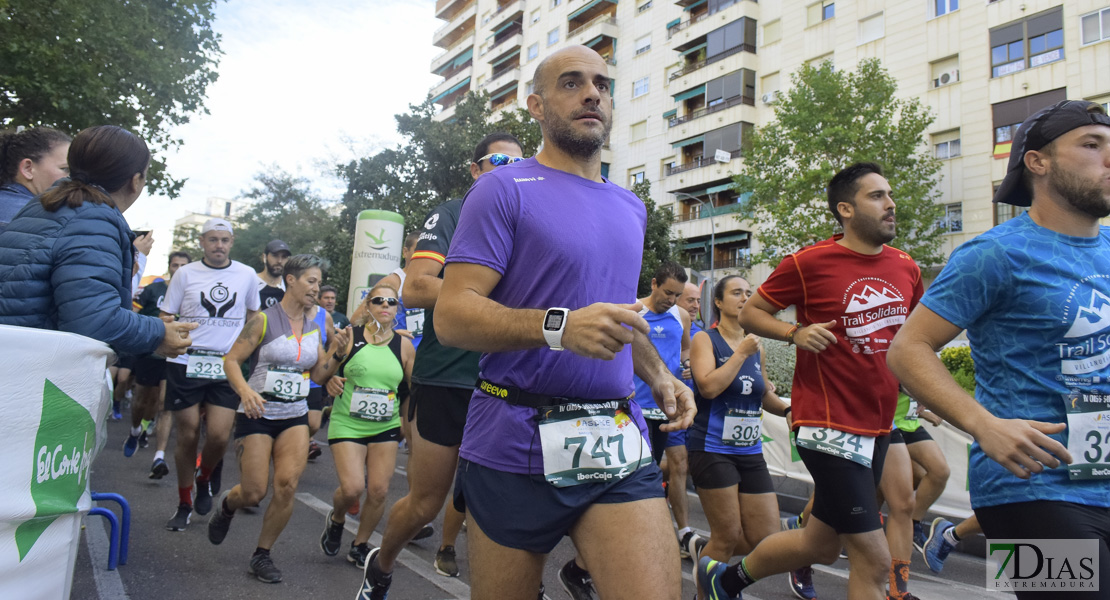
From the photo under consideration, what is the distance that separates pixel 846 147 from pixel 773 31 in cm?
1280

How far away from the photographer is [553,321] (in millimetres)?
1942

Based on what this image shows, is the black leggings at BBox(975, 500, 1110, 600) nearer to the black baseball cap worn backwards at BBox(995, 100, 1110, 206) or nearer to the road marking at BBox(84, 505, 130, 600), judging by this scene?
the black baseball cap worn backwards at BBox(995, 100, 1110, 206)

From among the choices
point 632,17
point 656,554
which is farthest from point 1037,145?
point 632,17

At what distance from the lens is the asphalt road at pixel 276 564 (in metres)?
4.61

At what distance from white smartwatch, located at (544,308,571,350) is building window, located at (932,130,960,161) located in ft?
103

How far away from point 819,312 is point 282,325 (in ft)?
12.2

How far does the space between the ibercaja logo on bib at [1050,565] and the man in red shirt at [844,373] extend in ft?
4.24

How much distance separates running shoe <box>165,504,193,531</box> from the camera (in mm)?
6039

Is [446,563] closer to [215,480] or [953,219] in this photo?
[215,480]

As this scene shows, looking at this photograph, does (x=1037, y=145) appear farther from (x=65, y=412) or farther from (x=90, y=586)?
(x=90, y=586)

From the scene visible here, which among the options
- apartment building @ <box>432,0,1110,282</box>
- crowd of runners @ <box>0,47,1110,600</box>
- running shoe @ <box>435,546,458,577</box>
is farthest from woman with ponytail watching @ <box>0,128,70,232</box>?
apartment building @ <box>432,0,1110,282</box>

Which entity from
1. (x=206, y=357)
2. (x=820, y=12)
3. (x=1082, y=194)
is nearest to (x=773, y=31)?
(x=820, y=12)

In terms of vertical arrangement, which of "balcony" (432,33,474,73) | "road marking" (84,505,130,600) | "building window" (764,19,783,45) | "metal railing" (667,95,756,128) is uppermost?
"balcony" (432,33,474,73)

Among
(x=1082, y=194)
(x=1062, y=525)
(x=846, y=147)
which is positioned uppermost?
(x=846, y=147)
